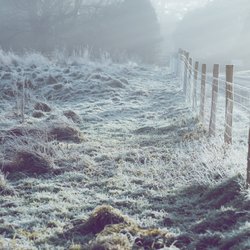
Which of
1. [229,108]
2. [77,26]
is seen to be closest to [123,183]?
[229,108]

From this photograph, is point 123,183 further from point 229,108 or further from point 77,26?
point 77,26

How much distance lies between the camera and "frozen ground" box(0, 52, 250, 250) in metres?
4.50

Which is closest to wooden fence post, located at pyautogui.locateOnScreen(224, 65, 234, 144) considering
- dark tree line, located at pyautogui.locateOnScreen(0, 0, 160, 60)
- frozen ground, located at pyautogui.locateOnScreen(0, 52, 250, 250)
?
frozen ground, located at pyautogui.locateOnScreen(0, 52, 250, 250)

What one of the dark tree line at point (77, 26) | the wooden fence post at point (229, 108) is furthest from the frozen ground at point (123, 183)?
the dark tree line at point (77, 26)

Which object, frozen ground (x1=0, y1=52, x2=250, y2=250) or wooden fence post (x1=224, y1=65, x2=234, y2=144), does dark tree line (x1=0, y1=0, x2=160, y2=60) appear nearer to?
frozen ground (x1=0, y1=52, x2=250, y2=250)

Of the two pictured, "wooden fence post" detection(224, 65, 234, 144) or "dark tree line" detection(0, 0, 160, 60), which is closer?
"wooden fence post" detection(224, 65, 234, 144)

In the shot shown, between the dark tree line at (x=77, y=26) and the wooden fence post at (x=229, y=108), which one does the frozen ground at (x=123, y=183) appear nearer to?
the wooden fence post at (x=229, y=108)

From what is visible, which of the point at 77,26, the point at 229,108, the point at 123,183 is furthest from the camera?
the point at 77,26

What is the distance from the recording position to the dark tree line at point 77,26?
32950 millimetres

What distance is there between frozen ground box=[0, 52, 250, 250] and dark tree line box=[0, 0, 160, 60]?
21.4 m

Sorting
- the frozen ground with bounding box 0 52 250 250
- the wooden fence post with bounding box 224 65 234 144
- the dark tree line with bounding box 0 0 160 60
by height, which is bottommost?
the frozen ground with bounding box 0 52 250 250

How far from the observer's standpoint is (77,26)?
34.4 meters

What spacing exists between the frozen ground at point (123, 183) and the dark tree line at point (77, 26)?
21389 millimetres

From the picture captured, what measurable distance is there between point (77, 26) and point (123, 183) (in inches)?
1152
